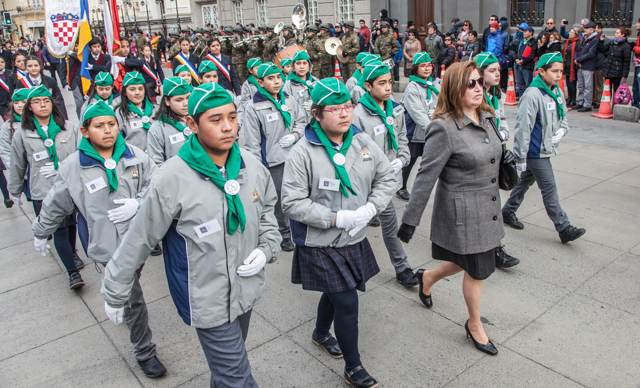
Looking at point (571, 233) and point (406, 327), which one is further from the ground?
point (571, 233)

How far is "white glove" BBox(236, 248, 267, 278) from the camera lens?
8.50 ft

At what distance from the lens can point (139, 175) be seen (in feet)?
12.4

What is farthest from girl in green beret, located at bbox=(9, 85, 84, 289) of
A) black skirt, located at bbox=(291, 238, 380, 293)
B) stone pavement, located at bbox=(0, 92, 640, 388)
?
black skirt, located at bbox=(291, 238, 380, 293)

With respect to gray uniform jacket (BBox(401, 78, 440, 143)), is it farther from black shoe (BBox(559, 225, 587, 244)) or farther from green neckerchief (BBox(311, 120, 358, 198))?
green neckerchief (BBox(311, 120, 358, 198))

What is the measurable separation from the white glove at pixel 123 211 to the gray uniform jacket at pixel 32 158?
1.90 m

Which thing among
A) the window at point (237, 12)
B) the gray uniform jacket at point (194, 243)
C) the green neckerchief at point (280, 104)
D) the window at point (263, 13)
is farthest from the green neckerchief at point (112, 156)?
the window at point (237, 12)

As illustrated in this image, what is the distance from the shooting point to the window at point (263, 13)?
96.1ft

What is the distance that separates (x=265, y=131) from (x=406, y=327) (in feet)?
8.73

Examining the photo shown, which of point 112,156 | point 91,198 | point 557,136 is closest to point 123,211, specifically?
point 91,198

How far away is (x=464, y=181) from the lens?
3.31 meters

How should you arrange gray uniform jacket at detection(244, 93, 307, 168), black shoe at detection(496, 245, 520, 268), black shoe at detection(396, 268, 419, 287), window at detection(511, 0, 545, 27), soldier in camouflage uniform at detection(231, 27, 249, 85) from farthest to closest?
soldier in camouflage uniform at detection(231, 27, 249, 85), window at detection(511, 0, 545, 27), gray uniform jacket at detection(244, 93, 307, 168), black shoe at detection(496, 245, 520, 268), black shoe at detection(396, 268, 419, 287)

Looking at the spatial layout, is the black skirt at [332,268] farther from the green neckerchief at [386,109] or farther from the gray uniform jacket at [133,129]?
the gray uniform jacket at [133,129]

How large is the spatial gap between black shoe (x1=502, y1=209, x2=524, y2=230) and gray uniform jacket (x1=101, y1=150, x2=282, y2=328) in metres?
3.85

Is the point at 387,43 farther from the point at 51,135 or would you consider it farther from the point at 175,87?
the point at 51,135
